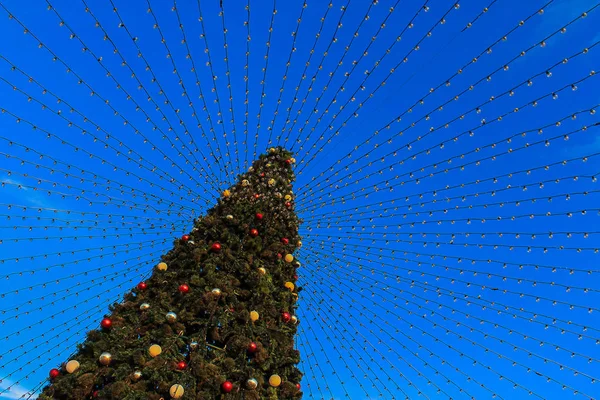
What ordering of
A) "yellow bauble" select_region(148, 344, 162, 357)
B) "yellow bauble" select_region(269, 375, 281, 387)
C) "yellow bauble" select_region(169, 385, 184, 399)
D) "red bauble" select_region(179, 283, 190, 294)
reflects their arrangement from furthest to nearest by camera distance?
"red bauble" select_region(179, 283, 190, 294)
"yellow bauble" select_region(269, 375, 281, 387)
"yellow bauble" select_region(148, 344, 162, 357)
"yellow bauble" select_region(169, 385, 184, 399)

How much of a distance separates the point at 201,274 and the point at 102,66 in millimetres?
2884

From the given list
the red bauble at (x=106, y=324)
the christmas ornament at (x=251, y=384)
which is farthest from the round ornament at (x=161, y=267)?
the christmas ornament at (x=251, y=384)

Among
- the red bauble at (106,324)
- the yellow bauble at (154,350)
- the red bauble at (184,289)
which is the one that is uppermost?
the red bauble at (184,289)

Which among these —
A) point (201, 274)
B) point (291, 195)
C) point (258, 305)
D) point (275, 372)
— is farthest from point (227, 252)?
point (291, 195)

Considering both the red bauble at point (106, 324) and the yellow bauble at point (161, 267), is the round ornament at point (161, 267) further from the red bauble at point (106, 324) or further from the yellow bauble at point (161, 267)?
the red bauble at point (106, 324)

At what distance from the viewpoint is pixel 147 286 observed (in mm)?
4602

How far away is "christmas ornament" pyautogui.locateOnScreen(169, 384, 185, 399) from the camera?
10.5ft

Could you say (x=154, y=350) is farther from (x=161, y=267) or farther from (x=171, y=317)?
(x=161, y=267)

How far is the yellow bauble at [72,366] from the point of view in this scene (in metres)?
3.42

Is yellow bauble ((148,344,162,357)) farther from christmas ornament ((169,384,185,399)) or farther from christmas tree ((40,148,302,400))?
christmas ornament ((169,384,185,399))

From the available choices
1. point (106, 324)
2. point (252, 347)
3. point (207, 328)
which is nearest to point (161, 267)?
point (106, 324)

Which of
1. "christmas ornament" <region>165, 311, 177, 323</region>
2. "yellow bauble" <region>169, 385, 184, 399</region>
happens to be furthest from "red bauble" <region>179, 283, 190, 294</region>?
"yellow bauble" <region>169, 385, 184, 399</region>

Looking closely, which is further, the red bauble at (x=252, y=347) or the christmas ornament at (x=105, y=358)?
the red bauble at (x=252, y=347)

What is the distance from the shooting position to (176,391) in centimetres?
320
